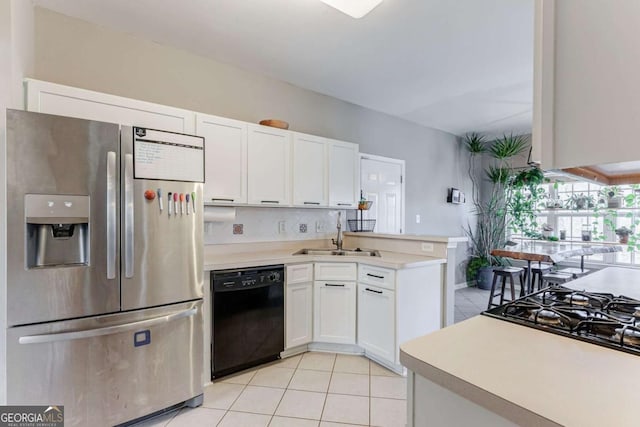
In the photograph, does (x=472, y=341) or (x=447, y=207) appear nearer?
(x=472, y=341)

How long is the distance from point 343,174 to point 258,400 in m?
2.34

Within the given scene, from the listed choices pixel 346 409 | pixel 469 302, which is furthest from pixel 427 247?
pixel 469 302

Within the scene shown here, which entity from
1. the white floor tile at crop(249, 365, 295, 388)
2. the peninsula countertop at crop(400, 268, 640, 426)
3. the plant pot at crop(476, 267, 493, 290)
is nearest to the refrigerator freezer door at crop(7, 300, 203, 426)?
the white floor tile at crop(249, 365, 295, 388)

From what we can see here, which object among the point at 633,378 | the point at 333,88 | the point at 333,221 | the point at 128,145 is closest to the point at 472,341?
the point at 633,378

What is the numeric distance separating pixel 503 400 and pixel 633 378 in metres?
0.34

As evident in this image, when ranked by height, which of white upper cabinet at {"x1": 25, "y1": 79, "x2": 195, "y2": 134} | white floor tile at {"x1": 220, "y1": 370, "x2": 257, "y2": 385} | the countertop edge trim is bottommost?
white floor tile at {"x1": 220, "y1": 370, "x2": 257, "y2": 385}

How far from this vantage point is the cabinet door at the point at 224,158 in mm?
2549

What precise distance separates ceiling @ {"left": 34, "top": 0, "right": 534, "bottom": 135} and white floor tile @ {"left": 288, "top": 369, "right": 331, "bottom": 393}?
280 centimetres

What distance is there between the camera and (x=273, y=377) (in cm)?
239

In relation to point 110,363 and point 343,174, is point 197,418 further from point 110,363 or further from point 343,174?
point 343,174

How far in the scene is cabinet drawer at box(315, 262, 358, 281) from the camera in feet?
9.04

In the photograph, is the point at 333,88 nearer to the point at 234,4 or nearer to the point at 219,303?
the point at 234,4

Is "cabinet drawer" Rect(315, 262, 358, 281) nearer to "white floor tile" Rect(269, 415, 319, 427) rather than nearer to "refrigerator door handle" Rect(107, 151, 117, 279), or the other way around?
"white floor tile" Rect(269, 415, 319, 427)

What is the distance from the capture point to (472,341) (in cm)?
88
